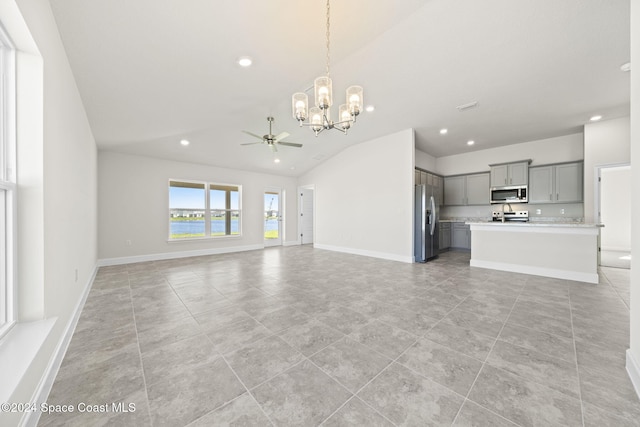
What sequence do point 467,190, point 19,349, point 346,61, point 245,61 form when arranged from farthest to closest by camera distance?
1. point 467,190
2. point 346,61
3. point 245,61
4. point 19,349

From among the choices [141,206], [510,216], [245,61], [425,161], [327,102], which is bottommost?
[510,216]

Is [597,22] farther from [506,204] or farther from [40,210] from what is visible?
[40,210]

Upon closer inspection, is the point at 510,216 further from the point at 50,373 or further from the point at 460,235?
the point at 50,373

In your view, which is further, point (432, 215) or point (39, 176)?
point (432, 215)

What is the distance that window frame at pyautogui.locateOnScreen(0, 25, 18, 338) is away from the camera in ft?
4.58

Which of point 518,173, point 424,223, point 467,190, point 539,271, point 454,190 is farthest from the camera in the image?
point 454,190

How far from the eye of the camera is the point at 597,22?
2623 millimetres

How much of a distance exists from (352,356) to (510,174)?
6.61 meters

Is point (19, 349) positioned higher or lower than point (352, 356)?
higher

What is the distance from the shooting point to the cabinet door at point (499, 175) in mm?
6098

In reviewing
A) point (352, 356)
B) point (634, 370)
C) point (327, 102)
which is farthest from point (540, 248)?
point (327, 102)

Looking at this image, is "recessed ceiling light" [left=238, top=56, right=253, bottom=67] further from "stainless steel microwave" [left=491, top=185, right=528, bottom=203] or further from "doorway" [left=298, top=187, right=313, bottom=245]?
"stainless steel microwave" [left=491, top=185, right=528, bottom=203]

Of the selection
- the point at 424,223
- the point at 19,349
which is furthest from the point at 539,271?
the point at 19,349

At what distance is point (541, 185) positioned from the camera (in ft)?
18.7
